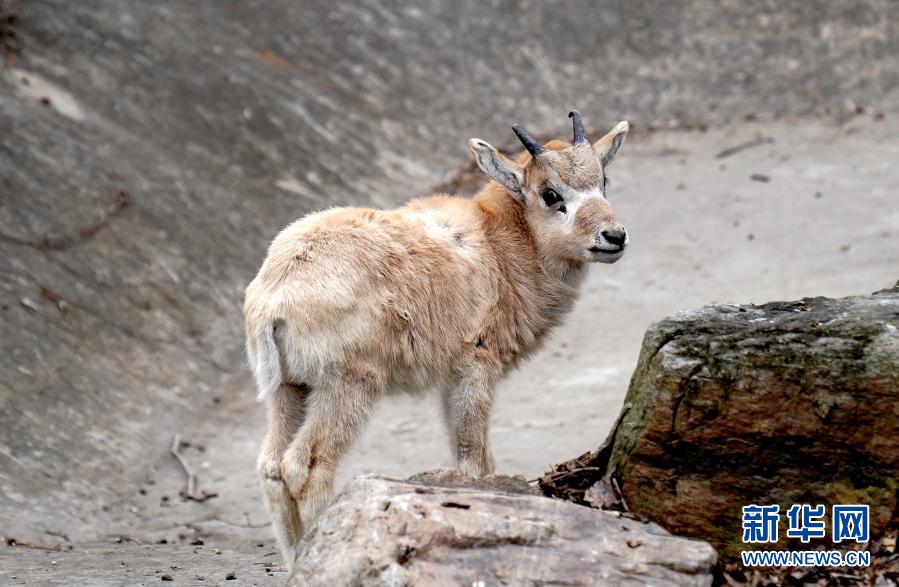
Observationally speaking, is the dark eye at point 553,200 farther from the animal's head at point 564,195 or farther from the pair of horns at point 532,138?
the pair of horns at point 532,138

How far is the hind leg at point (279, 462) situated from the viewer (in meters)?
6.65

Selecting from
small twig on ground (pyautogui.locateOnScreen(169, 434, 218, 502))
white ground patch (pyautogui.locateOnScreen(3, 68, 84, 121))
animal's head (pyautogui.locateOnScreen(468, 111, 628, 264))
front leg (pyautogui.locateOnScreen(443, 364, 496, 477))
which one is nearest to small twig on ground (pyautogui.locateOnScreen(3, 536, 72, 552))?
small twig on ground (pyautogui.locateOnScreen(169, 434, 218, 502))

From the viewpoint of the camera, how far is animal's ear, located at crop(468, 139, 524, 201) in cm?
827

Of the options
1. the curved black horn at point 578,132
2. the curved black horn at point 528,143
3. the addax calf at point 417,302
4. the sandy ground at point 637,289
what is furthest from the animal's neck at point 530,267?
the sandy ground at point 637,289

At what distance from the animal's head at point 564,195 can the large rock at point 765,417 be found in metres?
1.70

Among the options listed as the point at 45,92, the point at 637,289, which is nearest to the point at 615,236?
the point at 637,289

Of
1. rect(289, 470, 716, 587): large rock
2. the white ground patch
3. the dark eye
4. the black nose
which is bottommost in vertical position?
the white ground patch

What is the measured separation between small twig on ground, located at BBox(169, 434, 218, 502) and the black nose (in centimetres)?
431

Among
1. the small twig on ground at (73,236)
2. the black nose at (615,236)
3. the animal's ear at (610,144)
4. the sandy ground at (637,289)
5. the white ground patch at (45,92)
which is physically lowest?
the small twig on ground at (73,236)

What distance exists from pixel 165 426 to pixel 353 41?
901cm

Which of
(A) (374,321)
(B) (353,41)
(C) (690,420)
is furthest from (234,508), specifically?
(B) (353,41)

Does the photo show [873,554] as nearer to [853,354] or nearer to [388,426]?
[853,354]

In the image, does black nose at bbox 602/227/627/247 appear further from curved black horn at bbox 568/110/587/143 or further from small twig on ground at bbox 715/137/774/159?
small twig on ground at bbox 715/137/774/159

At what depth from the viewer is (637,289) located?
13719 mm
